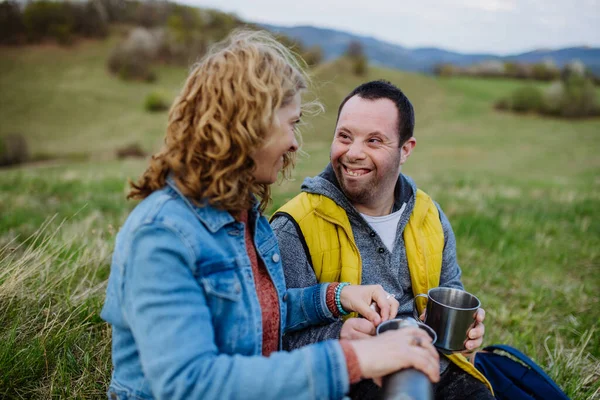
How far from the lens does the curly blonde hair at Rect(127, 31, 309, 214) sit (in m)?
1.65

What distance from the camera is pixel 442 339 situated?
215 cm

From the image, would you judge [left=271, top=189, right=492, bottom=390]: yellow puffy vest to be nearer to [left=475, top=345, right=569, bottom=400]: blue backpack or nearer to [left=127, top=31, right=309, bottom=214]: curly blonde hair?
[left=475, top=345, right=569, bottom=400]: blue backpack

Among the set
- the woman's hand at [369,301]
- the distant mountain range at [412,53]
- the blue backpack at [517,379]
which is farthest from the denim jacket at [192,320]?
the distant mountain range at [412,53]

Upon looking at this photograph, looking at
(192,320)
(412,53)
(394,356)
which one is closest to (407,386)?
(394,356)

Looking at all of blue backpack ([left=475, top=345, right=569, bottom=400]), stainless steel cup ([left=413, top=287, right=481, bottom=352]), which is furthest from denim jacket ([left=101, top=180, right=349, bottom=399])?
blue backpack ([left=475, top=345, right=569, bottom=400])

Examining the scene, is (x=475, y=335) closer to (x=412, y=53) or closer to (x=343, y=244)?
(x=343, y=244)

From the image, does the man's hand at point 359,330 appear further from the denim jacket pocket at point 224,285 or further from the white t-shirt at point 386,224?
the white t-shirt at point 386,224

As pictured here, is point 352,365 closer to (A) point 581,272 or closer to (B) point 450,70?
(A) point 581,272

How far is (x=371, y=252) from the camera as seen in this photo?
2865 millimetres

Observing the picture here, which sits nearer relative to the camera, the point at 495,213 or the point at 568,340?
the point at 568,340

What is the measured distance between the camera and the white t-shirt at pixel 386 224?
2.95 metres

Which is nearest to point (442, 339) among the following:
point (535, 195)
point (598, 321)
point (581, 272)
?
point (598, 321)

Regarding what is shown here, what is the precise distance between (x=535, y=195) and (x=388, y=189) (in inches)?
306

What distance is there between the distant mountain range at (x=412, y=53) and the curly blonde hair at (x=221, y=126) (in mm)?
27308
